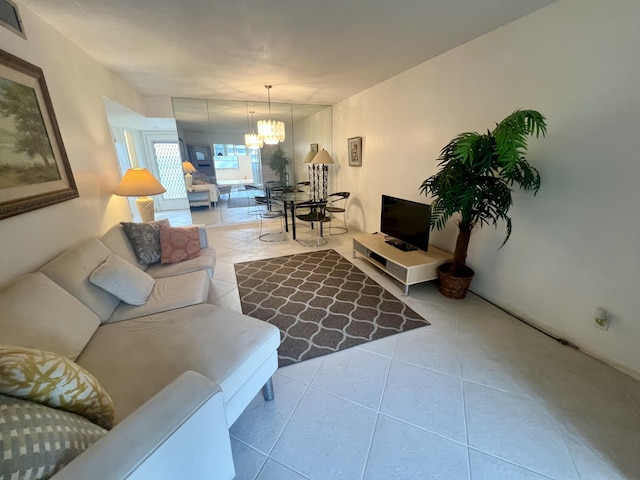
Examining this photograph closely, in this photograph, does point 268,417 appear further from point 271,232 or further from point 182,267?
point 271,232

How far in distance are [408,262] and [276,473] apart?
2023 mm

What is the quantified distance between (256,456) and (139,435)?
29.2 inches

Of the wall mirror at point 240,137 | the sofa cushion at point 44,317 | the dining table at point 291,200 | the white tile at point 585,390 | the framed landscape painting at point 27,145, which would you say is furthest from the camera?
the wall mirror at point 240,137

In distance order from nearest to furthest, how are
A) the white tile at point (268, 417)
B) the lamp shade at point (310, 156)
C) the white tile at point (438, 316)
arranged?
the white tile at point (268, 417)
the white tile at point (438, 316)
the lamp shade at point (310, 156)

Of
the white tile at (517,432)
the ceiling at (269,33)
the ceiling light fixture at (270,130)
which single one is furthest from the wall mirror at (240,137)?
the white tile at (517,432)

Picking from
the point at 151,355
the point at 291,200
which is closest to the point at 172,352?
the point at 151,355

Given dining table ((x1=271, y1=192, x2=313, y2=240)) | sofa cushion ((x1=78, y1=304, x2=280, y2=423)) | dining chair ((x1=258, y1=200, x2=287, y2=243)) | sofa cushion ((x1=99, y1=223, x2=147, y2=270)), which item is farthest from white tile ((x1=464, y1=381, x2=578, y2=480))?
dining chair ((x1=258, y1=200, x2=287, y2=243))

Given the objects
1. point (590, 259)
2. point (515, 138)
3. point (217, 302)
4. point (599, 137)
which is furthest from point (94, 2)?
point (590, 259)

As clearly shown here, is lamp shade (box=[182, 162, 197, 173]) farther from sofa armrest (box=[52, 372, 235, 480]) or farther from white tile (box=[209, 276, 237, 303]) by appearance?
sofa armrest (box=[52, 372, 235, 480])

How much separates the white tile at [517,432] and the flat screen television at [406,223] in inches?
58.5

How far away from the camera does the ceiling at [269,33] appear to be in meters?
1.84

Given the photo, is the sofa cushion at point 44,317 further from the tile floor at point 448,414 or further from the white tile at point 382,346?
the white tile at point 382,346

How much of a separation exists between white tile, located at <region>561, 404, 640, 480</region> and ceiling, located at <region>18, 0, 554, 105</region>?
270 centimetres

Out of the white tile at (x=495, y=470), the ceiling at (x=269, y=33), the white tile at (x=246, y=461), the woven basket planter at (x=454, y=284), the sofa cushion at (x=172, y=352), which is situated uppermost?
the ceiling at (x=269, y=33)
